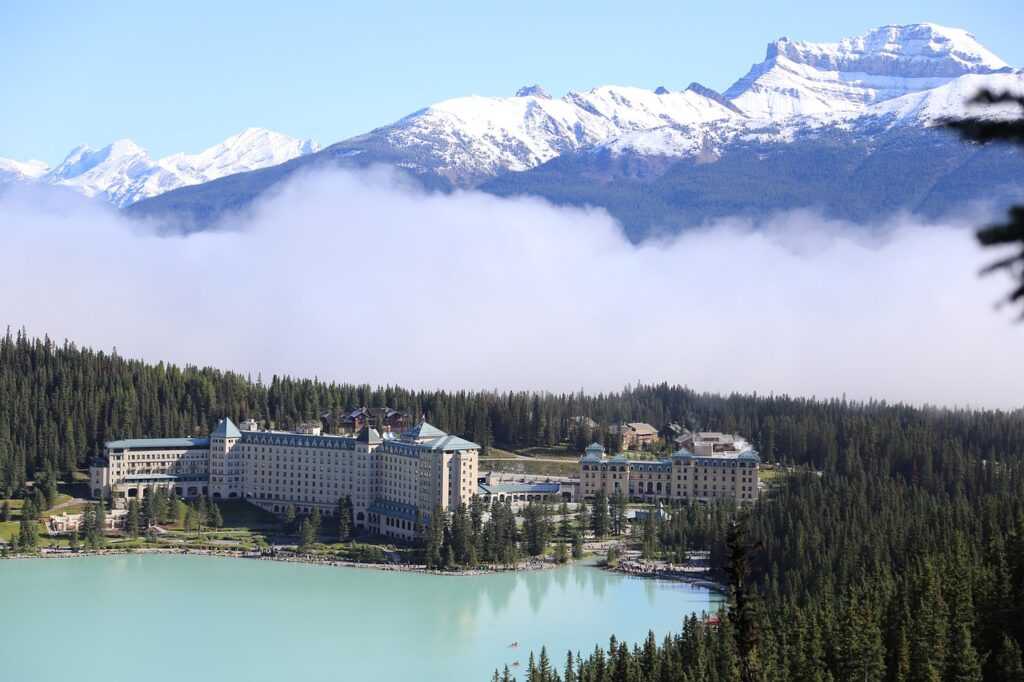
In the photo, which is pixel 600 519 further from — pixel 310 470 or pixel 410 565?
pixel 310 470

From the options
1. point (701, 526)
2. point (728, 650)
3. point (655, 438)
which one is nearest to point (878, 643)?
point (728, 650)

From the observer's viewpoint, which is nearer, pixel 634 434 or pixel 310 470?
pixel 310 470

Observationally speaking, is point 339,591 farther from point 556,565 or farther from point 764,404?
point 764,404

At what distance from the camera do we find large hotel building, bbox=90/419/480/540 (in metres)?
71.8

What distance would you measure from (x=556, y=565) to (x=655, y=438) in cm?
3701

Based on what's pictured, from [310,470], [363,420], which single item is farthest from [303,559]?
[363,420]

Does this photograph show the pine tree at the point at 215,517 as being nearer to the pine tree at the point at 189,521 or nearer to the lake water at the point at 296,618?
the pine tree at the point at 189,521

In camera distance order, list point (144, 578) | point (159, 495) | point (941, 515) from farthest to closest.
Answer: point (159, 495) → point (144, 578) → point (941, 515)

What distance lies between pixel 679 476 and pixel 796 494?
14734mm

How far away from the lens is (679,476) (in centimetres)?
8075

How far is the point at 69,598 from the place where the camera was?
5772cm

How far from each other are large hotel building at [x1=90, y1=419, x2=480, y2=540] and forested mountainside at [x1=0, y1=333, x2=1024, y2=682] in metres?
4.99

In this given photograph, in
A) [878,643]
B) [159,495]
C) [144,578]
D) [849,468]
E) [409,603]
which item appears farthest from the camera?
[849,468]

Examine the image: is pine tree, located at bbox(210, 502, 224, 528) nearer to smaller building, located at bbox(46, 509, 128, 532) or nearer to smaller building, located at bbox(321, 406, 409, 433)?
smaller building, located at bbox(46, 509, 128, 532)
